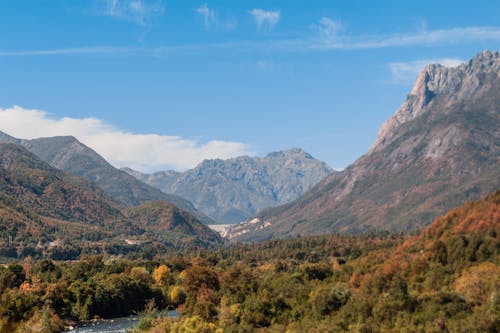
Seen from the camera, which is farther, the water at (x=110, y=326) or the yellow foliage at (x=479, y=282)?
the water at (x=110, y=326)

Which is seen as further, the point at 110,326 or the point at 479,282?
the point at 110,326

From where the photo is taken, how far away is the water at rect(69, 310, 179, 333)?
161438 mm

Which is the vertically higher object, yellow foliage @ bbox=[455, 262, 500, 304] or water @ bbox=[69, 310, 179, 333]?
yellow foliage @ bbox=[455, 262, 500, 304]

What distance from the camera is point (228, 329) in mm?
126312

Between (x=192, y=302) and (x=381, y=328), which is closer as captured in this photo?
(x=381, y=328)

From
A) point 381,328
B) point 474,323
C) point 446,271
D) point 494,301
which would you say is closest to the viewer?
point 474,323

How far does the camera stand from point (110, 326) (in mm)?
172125

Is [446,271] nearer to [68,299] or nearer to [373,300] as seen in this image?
[373,300]

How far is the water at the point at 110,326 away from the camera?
161438mm

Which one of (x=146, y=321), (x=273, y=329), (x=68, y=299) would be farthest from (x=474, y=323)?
(x=68, y=299)

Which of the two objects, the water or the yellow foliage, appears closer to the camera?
the yellow foliage

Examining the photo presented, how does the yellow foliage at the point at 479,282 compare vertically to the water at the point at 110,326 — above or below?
above

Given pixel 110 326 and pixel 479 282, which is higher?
pixel 479 282

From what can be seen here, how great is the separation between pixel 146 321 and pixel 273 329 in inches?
976
